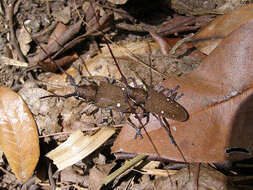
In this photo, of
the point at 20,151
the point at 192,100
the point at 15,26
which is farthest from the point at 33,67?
the point at 192,100

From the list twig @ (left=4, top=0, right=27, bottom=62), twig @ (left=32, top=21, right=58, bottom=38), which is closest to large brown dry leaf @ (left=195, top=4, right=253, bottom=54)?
twig @ (left=32, top=21, right=58, bottom=38)

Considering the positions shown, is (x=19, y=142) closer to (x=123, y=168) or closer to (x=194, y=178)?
(x=123, y=168)

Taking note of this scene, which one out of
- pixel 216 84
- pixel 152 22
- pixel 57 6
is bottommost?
pixel 216 84

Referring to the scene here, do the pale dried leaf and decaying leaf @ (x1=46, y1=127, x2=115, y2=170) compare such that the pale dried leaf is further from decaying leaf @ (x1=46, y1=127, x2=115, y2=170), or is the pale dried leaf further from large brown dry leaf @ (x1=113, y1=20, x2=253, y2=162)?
large brown dry leaf @ (x1=113, y1=20, x2=253, y2=162)

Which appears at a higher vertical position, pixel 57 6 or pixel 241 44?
pixel 57 6

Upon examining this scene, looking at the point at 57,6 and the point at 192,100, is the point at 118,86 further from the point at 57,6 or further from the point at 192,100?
the point at 57,6

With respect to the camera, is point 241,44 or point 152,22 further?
point 152,22

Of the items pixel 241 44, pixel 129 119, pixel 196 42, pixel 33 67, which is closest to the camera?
pixel 241 44
